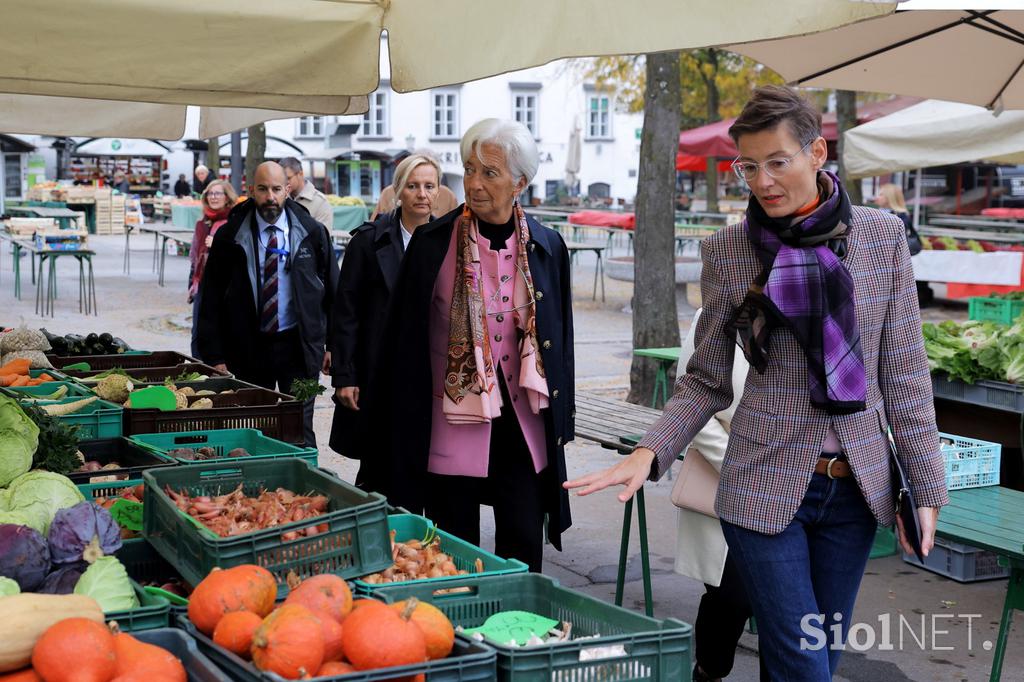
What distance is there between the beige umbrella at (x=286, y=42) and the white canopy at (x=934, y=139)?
7.50 meters

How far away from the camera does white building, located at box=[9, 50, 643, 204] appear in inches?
1820

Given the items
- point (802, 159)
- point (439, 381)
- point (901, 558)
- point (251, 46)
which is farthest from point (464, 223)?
point (901, 558)

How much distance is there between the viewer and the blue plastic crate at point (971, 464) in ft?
16.4

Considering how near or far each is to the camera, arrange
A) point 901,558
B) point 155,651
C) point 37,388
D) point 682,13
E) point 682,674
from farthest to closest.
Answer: point 901,558 < point 37,388 < point 682,13 < point 682,674 < point 155,651

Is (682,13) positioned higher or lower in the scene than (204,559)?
higher

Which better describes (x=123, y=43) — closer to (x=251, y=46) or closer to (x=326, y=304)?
(x=251, y=46)

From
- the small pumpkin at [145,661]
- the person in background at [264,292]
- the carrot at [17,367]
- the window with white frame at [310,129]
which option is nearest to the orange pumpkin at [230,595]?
the small pumpkin at [145,661]

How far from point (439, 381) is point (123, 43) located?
1533 millimetres

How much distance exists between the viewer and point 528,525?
4.29 meters

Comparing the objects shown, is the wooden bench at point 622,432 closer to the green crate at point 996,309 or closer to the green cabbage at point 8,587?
the green cabbage at point 8,587

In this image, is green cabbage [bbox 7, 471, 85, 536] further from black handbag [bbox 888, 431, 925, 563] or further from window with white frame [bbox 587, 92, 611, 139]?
window with white frame [bbox 587, 92, 611, 139]

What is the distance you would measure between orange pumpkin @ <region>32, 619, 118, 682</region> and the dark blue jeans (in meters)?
1.52

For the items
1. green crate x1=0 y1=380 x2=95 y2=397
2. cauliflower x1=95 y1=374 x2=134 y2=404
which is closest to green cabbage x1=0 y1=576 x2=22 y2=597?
green crate x1=0 y1=380 x2=95 y2=397

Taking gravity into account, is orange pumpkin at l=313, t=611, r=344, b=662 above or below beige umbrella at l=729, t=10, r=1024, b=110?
below
